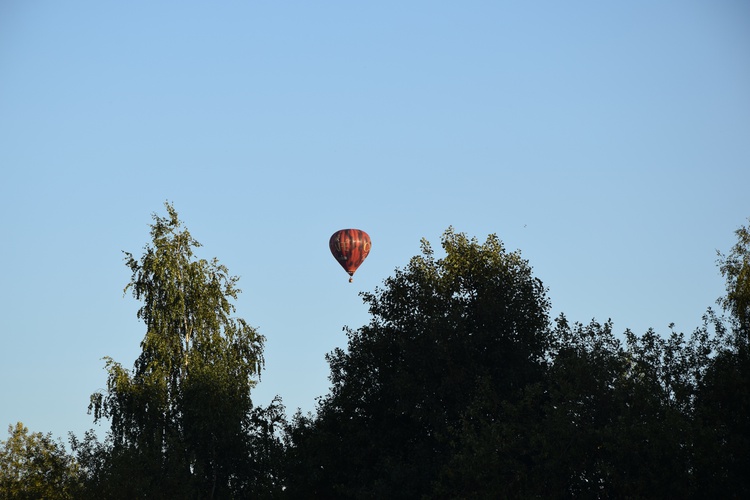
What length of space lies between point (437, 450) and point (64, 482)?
25015mm

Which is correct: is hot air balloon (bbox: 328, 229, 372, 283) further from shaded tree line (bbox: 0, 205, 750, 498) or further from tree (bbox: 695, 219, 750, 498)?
tree (bbox: 695, 219, 750, 498)

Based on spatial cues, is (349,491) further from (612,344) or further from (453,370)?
(612,344)

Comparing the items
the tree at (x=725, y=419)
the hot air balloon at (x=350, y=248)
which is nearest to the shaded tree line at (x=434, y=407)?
the tree at (x=725, y=419)

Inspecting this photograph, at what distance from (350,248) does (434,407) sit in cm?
2508

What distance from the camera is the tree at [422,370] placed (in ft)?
Answer: 152

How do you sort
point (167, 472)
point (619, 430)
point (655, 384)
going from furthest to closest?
point (167, 472)
point (655, 384)
point (619, 430)

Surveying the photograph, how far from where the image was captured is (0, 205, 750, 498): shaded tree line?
40.5 metres

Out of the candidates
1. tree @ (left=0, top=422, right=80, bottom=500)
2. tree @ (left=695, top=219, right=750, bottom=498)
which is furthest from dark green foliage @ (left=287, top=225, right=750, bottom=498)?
tree @ (left=0, top=422, right=80, bottom=500)

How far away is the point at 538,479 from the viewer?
41344 mm

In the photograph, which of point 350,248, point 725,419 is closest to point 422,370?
point 725,419

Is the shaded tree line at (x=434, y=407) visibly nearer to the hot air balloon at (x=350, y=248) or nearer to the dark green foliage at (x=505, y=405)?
the dark green foliage at (x=505, y=405)

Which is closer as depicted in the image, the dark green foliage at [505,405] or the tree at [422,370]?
the dark green foliage at [505,405]

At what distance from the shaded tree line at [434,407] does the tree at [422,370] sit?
0.30 ft

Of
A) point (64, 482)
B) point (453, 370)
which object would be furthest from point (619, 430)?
point (64, 482)
